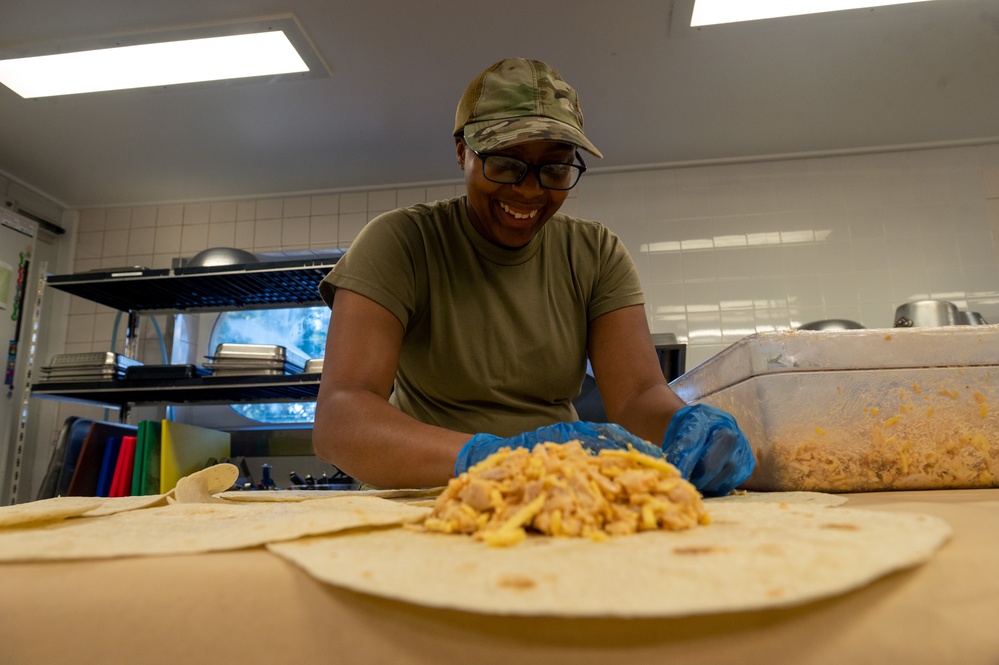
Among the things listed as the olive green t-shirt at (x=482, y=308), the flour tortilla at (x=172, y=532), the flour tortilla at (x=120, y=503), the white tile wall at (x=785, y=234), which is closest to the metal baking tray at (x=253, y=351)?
the white tile wall at (x=785, y=234)

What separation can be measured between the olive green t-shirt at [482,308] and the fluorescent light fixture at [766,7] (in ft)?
5.33

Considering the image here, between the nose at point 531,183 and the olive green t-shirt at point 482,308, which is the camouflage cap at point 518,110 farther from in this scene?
the olive green t-shirt at point 482,308

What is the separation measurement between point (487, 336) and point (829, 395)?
2.14 feet

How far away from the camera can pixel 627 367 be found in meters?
1.44

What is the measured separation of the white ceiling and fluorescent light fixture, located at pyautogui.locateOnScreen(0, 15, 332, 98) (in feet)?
0.24

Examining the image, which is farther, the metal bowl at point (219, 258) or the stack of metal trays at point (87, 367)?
the metal bowl at point (219, 258)

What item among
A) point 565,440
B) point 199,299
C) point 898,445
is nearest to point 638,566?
point 565,440

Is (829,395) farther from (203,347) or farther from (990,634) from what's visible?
(203,347)

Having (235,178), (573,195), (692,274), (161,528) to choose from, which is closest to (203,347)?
(235,178)

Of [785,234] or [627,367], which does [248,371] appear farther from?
[785,234]

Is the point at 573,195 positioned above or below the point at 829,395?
above

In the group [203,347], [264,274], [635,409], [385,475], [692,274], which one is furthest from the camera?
[203,347]

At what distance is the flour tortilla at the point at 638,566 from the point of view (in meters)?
0.41

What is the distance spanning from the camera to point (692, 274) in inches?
160
